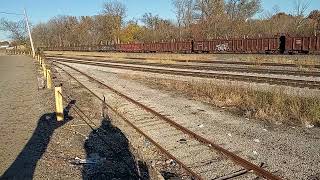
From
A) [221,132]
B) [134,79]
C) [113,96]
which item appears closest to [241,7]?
[134,79]

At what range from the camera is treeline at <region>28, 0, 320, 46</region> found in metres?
61.4

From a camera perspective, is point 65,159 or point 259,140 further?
point 259,140

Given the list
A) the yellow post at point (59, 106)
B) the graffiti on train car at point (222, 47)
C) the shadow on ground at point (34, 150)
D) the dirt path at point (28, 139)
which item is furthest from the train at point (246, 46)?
the shadow on ground at point (34, 150)

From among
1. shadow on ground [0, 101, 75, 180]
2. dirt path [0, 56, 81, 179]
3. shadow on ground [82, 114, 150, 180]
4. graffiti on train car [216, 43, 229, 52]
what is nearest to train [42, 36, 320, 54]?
graffiti on train car [216, 43, 229, 52]

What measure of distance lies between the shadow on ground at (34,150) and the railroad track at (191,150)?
213 centimetres

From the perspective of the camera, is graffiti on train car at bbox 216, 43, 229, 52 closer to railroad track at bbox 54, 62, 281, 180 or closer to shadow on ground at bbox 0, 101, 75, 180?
railroad track at bbox 54, 62, 281, 180

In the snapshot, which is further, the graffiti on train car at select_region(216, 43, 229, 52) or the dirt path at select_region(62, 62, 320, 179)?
the graffiti on train car at select_region(216, 43, 229, 52)

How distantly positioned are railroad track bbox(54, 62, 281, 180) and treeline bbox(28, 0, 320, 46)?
106 feet

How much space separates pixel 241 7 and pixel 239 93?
7642 cm

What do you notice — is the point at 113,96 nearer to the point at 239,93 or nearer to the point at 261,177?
the point at 239,93

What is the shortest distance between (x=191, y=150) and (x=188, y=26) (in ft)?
245

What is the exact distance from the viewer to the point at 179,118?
38.5ft

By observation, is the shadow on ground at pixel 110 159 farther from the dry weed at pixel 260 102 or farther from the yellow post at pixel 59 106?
the dry weed at pixel 260 102

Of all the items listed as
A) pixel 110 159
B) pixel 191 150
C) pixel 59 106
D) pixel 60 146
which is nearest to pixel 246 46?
pixel 59 106
